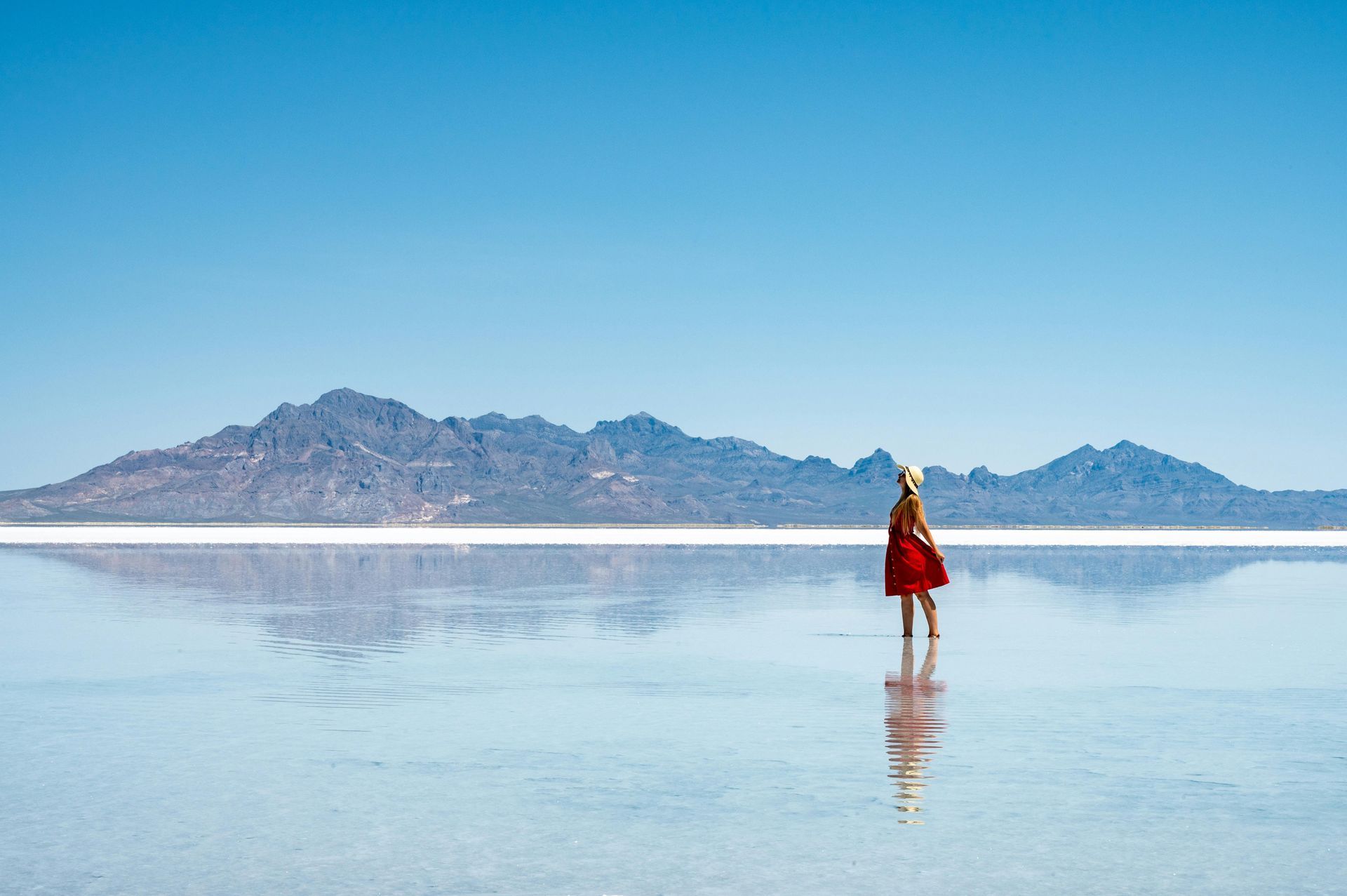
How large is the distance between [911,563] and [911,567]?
0.05 meters

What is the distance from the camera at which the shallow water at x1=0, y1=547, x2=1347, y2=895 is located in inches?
229

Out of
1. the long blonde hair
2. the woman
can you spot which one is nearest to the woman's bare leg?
the woman

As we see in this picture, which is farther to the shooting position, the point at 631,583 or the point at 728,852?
the point at 631,583

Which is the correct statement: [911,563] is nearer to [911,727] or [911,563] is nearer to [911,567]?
[911,567]

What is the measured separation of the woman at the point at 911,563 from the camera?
14.7 meters

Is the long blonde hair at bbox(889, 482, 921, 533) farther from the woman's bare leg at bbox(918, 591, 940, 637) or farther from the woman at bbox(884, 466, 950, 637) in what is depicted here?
the woman's bare leg at bbox(918, 591, 940, 637)

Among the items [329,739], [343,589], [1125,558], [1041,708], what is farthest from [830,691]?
[1125,558]

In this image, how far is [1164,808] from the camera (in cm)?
675

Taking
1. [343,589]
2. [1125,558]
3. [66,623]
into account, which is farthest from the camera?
[1125,558]

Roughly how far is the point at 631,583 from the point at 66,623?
11.0 meters

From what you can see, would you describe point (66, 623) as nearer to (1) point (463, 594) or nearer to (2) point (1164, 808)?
(1) point (463, 594)

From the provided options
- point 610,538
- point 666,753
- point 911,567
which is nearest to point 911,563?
point 911,567

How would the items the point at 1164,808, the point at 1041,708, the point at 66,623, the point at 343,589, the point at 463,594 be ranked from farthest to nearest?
the point at 343,589 → the point at 463,594 → the point at 66,623 → the point at 1041,708 → the point at 1164,808

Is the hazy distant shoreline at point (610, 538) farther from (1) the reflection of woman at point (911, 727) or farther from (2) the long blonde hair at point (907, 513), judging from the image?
(1) the reflection of woman at point (911, 727)
